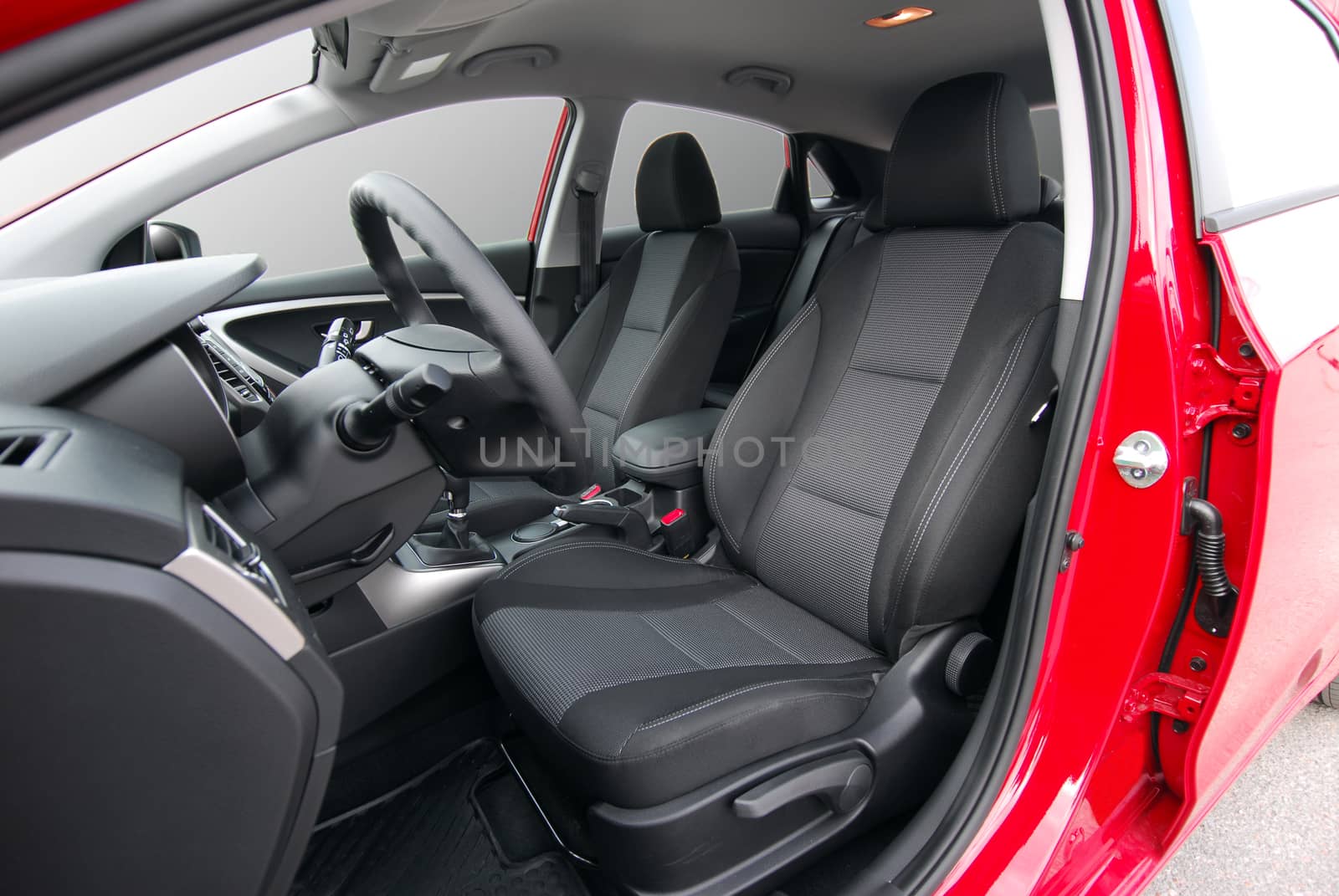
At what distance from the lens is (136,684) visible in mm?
625

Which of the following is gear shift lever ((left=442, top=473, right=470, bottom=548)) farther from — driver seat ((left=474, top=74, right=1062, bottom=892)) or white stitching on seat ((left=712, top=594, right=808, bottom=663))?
white stitching on seat ((left=712, top=594, right=808, bottom=663))

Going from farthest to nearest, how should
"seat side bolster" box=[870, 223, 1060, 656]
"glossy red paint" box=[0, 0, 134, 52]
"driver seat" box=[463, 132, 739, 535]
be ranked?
"driver seat" box=[463, 132, 739, 535] → "seat side bolster" box=[870, 223, 1060, 656] → "glossy red paint" box=[0, 0, 134, 52]

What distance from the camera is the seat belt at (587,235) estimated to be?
2.78 metres

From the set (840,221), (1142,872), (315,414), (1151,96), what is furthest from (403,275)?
(840,221)

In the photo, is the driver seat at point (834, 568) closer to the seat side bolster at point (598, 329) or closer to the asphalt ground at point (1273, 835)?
the asphalt ground at point (1273, 835)

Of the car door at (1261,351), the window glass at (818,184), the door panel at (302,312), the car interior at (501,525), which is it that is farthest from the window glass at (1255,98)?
the window glass at (818,184)

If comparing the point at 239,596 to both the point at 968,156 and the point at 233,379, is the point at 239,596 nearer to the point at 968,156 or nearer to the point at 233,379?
the point at 233,379

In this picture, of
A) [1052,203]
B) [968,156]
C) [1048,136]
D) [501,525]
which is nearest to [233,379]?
[501,525]

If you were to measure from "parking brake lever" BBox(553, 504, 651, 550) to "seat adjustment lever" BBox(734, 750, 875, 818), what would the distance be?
31.2 inches

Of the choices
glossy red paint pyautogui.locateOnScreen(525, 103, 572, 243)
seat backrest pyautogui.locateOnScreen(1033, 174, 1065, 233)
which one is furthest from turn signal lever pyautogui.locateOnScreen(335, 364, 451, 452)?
glossy red paint pyautogui.locateOnScreen(525, 103, 572, 243)

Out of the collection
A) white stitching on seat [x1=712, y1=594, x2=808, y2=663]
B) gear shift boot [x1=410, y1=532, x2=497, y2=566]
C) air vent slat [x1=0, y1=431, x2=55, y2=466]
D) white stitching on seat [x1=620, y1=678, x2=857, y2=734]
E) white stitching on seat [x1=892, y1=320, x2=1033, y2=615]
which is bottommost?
white stitching on seat [x1=712, y1=594, x2=808, y2=663]

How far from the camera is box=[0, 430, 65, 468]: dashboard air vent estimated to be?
0.62 m

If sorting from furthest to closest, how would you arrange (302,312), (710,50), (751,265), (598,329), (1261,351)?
1. (751,265)
2. (598,329)
3. (302,312)
4. (710,50)
5. (1261,351)

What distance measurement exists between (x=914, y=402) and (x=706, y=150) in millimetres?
1662
